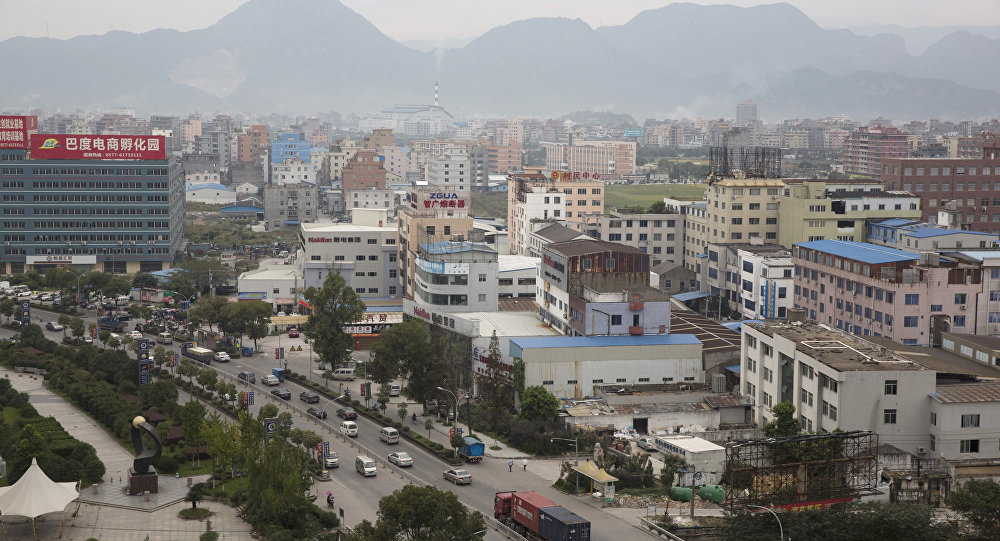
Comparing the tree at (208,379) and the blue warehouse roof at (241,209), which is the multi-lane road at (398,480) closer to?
the tree at (208,379)

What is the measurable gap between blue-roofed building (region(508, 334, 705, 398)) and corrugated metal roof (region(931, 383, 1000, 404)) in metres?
12.9

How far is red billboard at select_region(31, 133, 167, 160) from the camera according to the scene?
88500mm

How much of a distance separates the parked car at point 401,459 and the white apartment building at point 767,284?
28416 mm

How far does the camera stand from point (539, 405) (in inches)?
1826

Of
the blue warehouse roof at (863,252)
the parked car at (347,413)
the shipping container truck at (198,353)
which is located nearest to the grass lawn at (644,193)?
the blue warehouse roof at (863,252)

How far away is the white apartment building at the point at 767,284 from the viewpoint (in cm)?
6275

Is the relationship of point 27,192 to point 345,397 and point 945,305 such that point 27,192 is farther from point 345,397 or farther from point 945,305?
point 945,305

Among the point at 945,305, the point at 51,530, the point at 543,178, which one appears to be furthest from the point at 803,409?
the point at 543,178

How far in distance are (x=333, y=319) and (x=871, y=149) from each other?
127891mm

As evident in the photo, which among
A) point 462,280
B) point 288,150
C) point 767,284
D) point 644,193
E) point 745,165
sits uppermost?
point 288,150

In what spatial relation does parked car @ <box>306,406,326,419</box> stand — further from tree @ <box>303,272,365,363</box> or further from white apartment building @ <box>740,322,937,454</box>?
white apartment building @ <box>740,322,937,454</box>

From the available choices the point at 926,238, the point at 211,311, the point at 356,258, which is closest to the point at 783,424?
the point at 926,238

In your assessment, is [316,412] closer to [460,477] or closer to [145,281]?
[460,477]

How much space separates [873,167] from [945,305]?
383 feet
